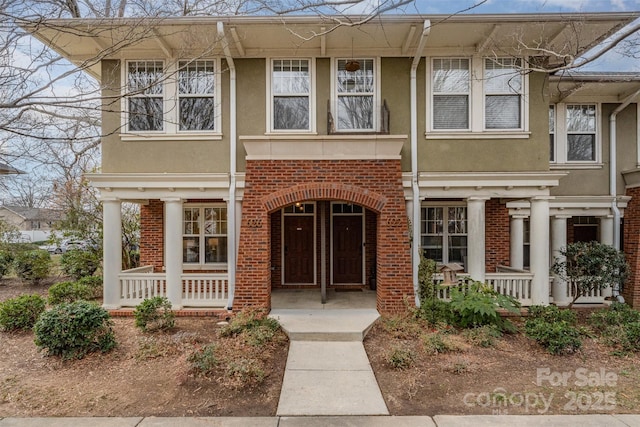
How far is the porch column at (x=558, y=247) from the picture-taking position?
27.4 ft

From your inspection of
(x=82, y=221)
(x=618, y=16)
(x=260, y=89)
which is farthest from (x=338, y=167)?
(x=82, y=221)

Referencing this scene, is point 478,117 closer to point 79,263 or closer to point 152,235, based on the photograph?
point 152,235

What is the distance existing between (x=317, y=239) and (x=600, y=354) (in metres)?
6.38

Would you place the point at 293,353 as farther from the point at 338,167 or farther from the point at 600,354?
the point at 600,354

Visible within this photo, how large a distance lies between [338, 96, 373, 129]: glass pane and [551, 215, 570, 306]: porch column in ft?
19.0

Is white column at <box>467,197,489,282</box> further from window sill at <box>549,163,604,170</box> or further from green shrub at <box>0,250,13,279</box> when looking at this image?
green shrub at <box>0,250,13,279</box>

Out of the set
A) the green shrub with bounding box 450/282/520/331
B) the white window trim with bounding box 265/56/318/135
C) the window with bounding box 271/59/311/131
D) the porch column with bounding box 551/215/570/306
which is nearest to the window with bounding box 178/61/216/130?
the white window trim with bounding box 265/56/318/135

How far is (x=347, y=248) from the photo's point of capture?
9516mm

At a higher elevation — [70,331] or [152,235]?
[152,235]

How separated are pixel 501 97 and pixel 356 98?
10.7 feet

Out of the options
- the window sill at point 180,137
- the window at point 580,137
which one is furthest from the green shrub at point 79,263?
the window at point 580,137

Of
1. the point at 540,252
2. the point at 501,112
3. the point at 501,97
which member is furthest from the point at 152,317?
the point at 501,97

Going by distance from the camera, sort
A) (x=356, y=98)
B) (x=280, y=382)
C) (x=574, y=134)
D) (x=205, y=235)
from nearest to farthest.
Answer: (x=280, y=382)
(x=356, y=98)
(x=574, y=134)
(x=205, y=235)

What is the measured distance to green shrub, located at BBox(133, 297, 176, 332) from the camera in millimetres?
6230
